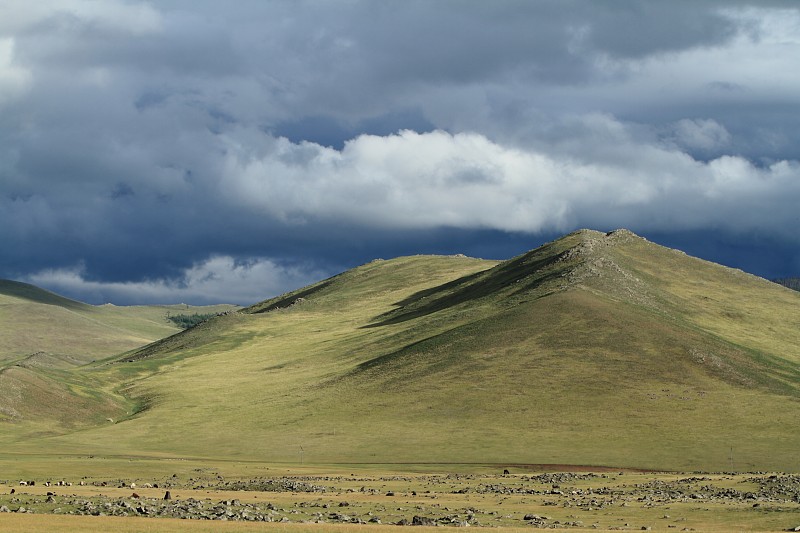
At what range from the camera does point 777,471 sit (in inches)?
5625

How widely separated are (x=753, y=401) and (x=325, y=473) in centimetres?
9486

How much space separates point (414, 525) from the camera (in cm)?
7344

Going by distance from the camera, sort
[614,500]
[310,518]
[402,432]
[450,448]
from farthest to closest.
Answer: [402,432], [450,448], [614,500], [310,518]

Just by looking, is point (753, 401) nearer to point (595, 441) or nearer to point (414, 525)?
point (595, 441)

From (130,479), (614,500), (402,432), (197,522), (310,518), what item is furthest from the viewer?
(402,432)

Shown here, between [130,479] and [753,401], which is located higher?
[753,401]

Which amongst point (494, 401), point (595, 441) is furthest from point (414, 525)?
point (494, 401)

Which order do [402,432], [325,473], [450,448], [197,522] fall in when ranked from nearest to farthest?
1. [197,522]
2. [325,473]
3. [450,448]
4. [402,432]

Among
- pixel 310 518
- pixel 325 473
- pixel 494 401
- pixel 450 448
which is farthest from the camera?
pixel 494 401

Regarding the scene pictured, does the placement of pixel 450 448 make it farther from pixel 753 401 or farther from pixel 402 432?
pixel 753 401

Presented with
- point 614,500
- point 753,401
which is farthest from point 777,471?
point 614,500

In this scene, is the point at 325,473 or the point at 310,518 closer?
the point at 310,518

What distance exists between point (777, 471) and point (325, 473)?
6537 centimetres

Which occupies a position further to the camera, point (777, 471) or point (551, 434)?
point (551, 434)
